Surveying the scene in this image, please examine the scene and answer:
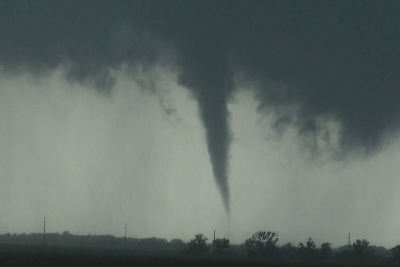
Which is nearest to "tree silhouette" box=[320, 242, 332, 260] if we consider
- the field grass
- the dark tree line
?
the dark tree line

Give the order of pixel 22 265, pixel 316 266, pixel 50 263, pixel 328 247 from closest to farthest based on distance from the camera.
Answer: pixel 22 265, pixel 50 263, pixel 316 266, pixel 328 247

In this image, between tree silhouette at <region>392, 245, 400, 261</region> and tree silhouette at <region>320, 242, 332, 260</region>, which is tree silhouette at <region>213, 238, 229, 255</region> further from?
tree silhouette at <region>392, 245, 400, 261</region>

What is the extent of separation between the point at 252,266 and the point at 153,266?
629 inches

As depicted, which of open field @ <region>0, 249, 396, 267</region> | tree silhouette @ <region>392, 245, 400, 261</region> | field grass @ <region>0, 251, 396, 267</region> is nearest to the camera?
field grass @ <region>0, 251, 396, 267</region>

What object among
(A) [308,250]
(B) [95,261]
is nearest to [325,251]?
(A) [308,250]

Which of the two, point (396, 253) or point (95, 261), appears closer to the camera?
point (95, 261)

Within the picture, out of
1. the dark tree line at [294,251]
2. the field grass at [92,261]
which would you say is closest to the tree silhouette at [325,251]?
the dark tree line at [294,251]

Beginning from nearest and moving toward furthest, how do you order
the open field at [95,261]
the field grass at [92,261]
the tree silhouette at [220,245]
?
the field grass at [92,261] → the open field at [95,261] → the tree silhouette at [220,245]

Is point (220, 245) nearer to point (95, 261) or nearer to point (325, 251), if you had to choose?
point (325, 251)

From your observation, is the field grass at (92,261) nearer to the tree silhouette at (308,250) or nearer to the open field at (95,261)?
the open field at (95,261)

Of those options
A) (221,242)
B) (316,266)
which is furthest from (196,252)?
(316,266)

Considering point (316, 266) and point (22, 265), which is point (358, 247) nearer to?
point (316, 266)

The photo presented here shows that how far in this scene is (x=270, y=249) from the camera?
150875mm

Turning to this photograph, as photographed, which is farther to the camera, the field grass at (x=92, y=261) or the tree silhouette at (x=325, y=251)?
the tree silhouette at (x=325, y=251)
